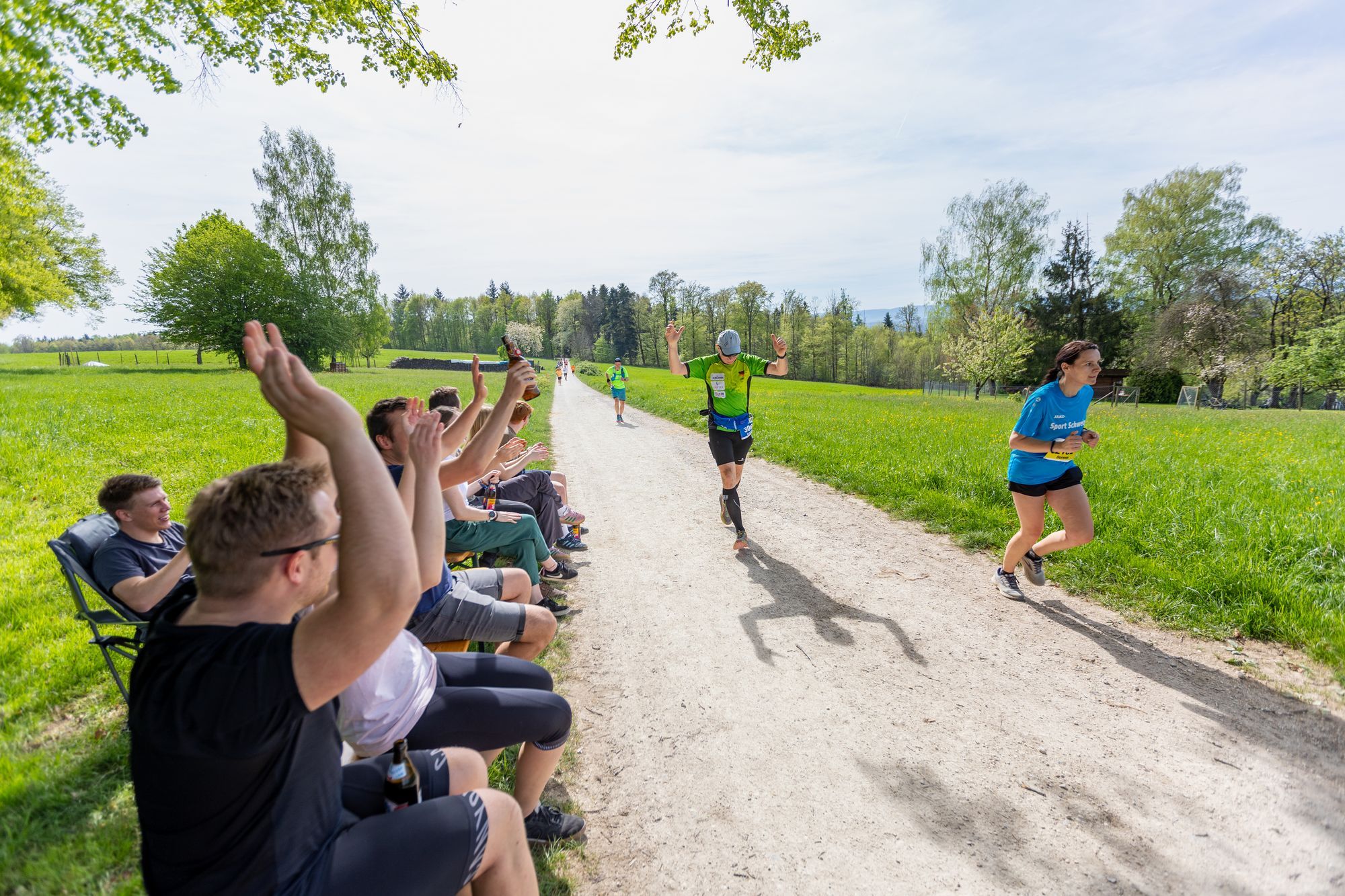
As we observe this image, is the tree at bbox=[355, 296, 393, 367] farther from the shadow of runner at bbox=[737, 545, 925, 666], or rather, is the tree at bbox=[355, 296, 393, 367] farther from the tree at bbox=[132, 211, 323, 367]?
the shadow of runner at bbox=[737, 545, 925, 666]

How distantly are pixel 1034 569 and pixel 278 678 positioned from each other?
576cm

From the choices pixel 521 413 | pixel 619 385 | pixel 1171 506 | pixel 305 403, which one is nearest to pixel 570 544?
pixel 521 413

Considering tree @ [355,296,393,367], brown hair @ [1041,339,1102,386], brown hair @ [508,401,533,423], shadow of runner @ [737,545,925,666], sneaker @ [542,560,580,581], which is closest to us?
shadow of runner @ [737,545,925,666]

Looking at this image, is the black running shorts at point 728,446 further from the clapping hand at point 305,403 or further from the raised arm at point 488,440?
the clapping hand at point 305,403

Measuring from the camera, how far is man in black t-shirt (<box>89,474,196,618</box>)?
10.1ft

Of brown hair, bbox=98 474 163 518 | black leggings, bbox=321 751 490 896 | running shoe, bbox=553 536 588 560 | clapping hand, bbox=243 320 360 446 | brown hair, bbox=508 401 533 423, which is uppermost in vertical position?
clapping hand, bbox=243 320 360 446

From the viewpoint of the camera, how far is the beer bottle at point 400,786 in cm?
183

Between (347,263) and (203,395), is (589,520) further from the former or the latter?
(347,263)

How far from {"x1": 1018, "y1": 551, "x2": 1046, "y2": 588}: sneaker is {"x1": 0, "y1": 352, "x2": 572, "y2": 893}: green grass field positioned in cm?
423

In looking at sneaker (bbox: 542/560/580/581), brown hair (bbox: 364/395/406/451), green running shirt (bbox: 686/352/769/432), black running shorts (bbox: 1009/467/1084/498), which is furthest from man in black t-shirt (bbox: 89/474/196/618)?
black running shorts (bbox: 1009/467/1084/498)

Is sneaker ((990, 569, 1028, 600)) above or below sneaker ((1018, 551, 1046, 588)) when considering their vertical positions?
below

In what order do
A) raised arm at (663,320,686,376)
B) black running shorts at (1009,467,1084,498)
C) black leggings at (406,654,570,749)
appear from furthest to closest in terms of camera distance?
raised arm at (663,320,686,376) → black running shorts at (1009,467,1084,498) → black leggings at (406,654,570,749)

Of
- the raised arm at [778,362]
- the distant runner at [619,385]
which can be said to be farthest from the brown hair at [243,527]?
the distant runner at [619,385]

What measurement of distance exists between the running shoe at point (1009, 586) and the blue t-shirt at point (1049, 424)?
885 millimetres
